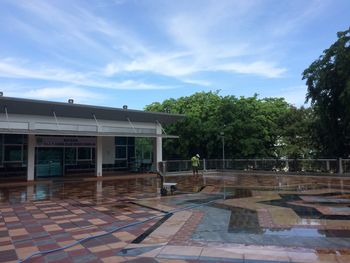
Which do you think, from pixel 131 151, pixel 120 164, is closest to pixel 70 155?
pixel 120 164

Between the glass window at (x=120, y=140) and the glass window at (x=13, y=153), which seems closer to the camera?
the glass window at (x=13, y=153)

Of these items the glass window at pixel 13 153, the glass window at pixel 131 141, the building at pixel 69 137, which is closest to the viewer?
the building at pixel 69 137

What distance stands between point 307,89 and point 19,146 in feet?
71.8

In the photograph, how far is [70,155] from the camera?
2756 centimetres

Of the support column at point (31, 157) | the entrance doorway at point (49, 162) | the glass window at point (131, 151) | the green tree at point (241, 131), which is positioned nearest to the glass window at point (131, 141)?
the glass window at point (131, 151)

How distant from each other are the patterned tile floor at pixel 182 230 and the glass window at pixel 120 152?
16.7 m

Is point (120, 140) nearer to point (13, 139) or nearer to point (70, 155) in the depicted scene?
point (70, 155)

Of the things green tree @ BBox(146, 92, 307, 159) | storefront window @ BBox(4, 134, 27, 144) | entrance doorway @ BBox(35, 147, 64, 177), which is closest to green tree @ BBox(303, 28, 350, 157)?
green tree @ BBox(146, 92, 307, 159)

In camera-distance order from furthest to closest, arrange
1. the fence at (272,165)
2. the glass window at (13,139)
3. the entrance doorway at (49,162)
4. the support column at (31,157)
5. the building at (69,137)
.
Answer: the entrance doorway at (49,162)
the fence at (272,165)
the glass window at (13,139)
the support column at (31,157)
the building at (69,137)

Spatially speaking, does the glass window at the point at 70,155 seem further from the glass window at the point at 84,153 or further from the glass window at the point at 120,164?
the glass window at the point at 120,164

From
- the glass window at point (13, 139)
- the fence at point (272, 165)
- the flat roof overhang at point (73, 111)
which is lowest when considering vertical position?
the fence at point (272, 165)

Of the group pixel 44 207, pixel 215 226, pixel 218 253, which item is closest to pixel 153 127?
pixel 44 207

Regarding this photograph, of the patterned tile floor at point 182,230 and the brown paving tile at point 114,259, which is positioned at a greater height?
the patterned tile floor at point 182,230

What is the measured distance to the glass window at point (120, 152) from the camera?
3028 centimetres
